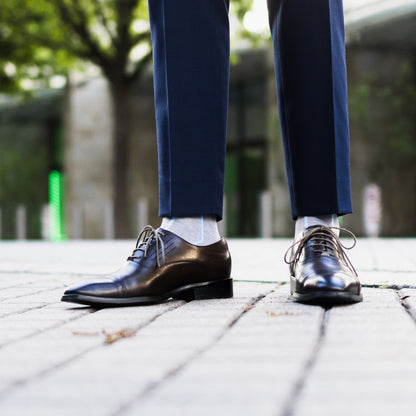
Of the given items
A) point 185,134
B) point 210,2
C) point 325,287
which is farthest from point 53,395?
point 210,2

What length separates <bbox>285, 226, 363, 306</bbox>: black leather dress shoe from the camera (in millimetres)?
1745

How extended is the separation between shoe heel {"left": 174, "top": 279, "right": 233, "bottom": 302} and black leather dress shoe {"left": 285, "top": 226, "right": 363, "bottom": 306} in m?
0.20

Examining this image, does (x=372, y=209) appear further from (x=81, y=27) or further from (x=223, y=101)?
(x=223, y=101)

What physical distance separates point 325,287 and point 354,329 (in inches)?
12.4

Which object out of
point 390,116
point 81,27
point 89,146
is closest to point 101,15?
point 81,27

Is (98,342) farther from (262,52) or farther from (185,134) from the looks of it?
(262,52)

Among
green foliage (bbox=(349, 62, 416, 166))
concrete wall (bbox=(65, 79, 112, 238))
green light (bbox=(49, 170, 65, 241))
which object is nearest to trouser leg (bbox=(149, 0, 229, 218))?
green foliage (bbox=(349, 62, 416, 166))

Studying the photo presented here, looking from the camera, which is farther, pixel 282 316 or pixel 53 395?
pixel 282 316

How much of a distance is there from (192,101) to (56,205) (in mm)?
21404

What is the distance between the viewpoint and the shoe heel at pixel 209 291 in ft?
6.49

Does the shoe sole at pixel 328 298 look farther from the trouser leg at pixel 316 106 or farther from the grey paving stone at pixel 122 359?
the trouser leg at pixel 316 106

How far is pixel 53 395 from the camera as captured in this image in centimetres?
96

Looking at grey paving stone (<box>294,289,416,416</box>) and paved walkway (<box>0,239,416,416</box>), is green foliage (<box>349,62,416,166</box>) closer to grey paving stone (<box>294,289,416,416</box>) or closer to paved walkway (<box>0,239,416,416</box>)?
paved walkway (<box>0,239,416,416</box>)

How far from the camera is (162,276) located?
190cm
